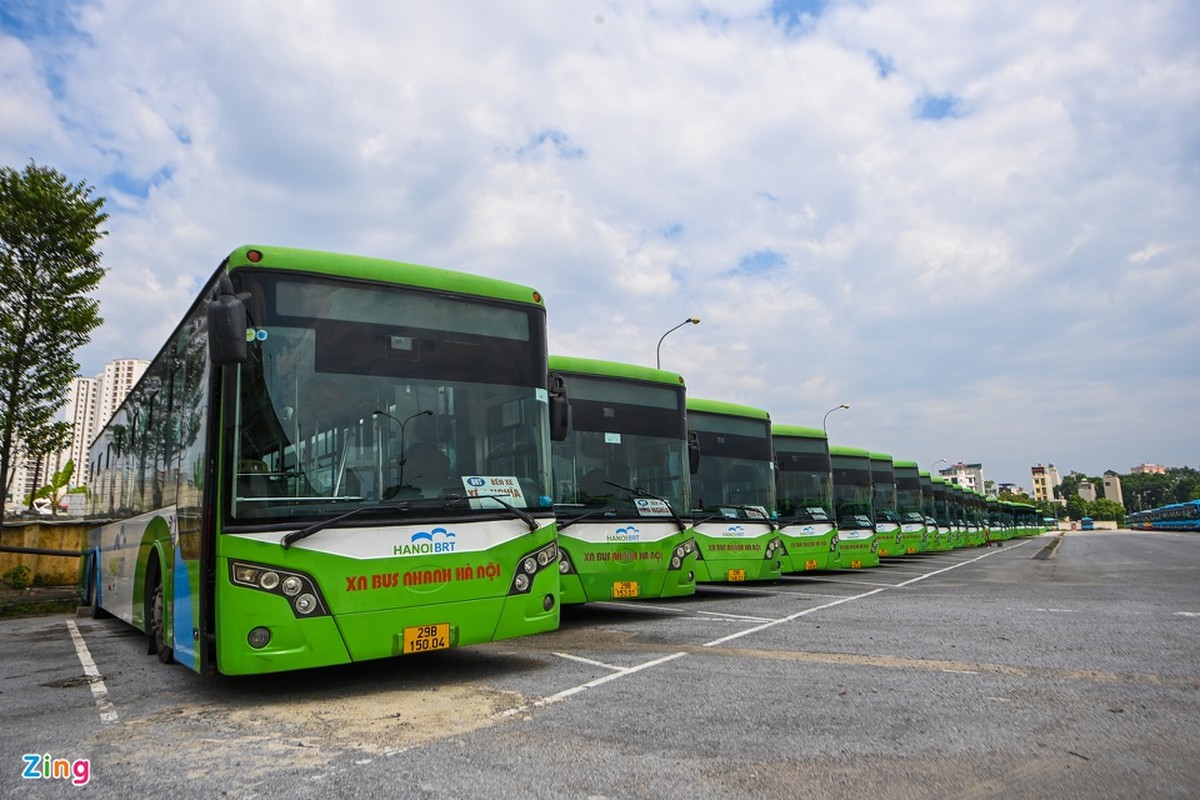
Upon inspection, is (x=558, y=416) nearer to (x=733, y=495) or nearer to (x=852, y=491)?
(x=733, y=495)

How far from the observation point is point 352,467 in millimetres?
6016

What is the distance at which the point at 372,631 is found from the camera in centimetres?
590

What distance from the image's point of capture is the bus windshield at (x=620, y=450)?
10.2 metres

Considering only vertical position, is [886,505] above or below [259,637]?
above

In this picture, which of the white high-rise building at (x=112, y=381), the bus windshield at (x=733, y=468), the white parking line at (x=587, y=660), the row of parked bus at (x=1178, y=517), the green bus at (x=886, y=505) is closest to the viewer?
the white parking line at (x=587, y=660)

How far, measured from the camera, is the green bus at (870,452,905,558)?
24.3 m

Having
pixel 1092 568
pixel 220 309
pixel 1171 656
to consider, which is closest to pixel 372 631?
pixel 220 309

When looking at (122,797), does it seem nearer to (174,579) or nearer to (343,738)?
(343,738)

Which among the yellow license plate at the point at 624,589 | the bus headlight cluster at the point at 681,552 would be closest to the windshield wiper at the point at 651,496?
the bus headlight cluster at the point at 681,552

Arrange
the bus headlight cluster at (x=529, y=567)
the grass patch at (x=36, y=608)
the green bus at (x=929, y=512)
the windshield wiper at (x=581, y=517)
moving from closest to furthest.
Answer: the bus headlight cluster at (x=529, y=567)
the windshield wiper at (x=581, y=517)
the grass patch at (x=36, y=608)
the green bus at (x=929, y=512)

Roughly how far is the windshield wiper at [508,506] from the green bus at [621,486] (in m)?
2.65

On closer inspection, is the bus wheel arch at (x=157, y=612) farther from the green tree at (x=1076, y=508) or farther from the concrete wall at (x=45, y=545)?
the green tree at (x=1076, y=508)

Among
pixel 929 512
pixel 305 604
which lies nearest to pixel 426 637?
pixel 305 604

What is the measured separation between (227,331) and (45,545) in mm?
19077
